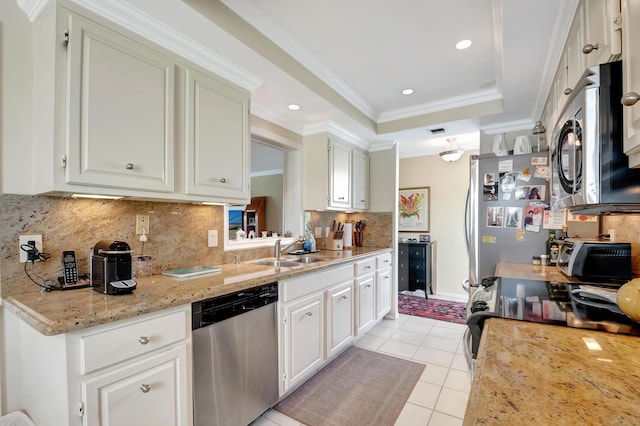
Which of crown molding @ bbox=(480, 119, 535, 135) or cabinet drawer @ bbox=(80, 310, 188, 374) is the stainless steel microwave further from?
crown molding @ bbox=(480, 119, 535, 135)

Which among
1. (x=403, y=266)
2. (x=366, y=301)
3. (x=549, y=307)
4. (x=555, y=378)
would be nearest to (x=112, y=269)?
Answer: (x=555, y=378)

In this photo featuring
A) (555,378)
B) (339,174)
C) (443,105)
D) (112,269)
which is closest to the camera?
(555,378)

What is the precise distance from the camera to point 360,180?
3762mm

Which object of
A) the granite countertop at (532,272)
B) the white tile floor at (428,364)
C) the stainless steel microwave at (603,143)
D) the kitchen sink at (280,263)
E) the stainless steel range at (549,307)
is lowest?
the white tile floor at (428,364)

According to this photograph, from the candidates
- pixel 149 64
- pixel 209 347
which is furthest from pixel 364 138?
pixel 209 347

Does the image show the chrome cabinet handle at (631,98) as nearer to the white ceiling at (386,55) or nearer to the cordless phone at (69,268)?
the white ceiling at (386,55)

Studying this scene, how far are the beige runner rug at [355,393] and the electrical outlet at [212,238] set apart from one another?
122 centimetres

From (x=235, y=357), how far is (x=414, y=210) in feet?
13.6

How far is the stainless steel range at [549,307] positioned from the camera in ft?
3.57

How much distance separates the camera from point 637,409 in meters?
0.60

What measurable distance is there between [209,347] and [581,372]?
1.46 metres

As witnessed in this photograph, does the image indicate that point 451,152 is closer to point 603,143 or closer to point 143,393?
point 603,143

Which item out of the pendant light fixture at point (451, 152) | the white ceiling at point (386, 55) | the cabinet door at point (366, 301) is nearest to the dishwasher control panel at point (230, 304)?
the cabinet door at point (366, 301)

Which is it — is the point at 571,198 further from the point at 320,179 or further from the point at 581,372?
the point at 320,179
